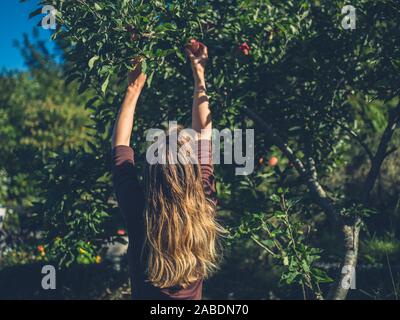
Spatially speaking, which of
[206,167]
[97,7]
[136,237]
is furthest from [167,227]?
[97,7]

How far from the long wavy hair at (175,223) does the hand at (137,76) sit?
81cm

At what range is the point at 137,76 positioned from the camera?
3602mm

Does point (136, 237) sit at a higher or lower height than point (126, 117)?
lower

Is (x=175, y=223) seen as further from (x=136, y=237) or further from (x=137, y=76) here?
(x=137, y=76)

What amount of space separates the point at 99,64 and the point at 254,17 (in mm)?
1583

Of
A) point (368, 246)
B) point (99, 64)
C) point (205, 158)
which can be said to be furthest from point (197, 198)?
point (368, 246)

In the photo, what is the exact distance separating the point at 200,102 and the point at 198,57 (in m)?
0.49

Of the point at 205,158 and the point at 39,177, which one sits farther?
the point at 39,177

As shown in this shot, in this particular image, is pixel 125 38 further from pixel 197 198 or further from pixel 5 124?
pixel 5 124

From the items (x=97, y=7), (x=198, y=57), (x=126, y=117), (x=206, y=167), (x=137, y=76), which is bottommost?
(x=206, y=167)

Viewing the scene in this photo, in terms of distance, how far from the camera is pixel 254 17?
4711 mm

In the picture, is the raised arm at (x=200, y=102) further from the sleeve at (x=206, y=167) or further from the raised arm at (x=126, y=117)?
the raised arm at (x=126, y=117)

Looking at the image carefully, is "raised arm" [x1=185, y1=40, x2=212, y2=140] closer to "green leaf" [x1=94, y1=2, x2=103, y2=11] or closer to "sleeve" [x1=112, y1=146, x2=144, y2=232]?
"sleeve" [x1=112, y1=146, x2=144, y2=232]

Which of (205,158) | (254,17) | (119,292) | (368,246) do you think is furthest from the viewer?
(119,292)
